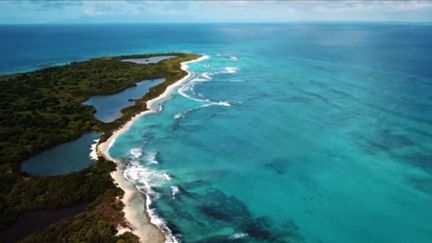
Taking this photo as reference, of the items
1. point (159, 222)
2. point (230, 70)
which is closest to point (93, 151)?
point (159, 222)

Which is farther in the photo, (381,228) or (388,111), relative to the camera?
(388,111)

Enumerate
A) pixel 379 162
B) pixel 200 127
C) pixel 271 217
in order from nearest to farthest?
pixel 271 217
pixel 379 162
pixel 200 127

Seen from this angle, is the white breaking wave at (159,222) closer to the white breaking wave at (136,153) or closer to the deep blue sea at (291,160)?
the deep blue sea at (291,160)

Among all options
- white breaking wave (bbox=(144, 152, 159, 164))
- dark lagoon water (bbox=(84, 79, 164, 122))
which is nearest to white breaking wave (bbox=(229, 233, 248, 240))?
white breaking wave (bbox=(144, 152, 159, 164))

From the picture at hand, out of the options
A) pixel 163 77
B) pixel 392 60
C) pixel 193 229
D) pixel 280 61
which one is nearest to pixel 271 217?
pixel 193 229

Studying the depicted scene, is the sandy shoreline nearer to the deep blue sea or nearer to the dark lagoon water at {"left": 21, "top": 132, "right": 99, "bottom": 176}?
the deep blue sea

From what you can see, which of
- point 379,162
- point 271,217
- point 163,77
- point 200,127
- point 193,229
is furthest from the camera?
point 163,77

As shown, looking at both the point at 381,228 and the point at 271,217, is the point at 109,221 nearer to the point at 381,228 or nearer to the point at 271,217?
the point at 271,217
